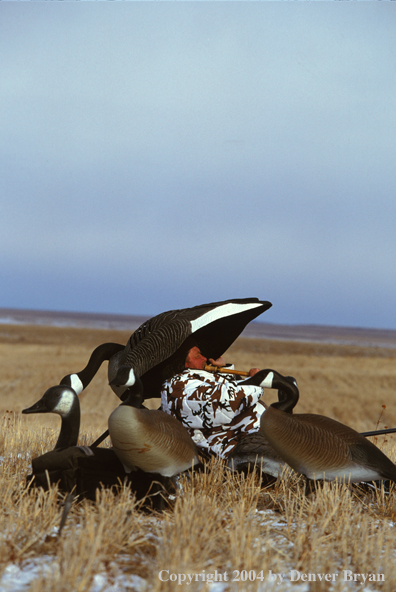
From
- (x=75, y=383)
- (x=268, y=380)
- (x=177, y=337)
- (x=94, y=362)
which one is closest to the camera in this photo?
(x=268, y=380)

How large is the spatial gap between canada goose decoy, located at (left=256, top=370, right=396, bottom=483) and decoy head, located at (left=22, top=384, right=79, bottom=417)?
149 cm

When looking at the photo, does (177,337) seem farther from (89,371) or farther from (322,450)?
(322,450)

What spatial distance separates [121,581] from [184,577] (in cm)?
37

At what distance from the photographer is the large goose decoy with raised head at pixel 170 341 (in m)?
4.56

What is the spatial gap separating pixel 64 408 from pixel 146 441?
30.6 inches

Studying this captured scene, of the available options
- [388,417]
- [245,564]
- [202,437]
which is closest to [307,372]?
[388,417]

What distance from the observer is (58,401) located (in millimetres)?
3906

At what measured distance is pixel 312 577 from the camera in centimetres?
287

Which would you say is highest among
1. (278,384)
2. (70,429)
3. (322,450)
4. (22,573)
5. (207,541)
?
(278,384)

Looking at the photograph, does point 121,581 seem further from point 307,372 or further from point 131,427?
point 307,372

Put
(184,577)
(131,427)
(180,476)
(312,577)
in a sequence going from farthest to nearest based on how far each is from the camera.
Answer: (180,476), (131,427), (312,577), (184,577)

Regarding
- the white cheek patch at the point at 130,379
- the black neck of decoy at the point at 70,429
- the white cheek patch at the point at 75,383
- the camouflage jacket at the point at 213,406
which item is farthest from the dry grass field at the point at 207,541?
the white cheek patch at the point at 75,383

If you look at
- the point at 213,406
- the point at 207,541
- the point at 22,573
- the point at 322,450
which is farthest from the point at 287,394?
the point at 22,573

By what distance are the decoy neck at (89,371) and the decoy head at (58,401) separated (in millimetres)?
133
